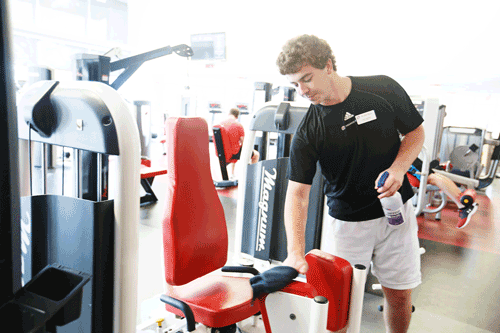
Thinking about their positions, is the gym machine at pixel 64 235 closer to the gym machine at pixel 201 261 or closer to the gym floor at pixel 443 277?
the gym machine at pixel 201 261

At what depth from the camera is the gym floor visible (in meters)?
2.40

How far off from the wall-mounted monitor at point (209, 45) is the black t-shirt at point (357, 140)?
737 centimetres

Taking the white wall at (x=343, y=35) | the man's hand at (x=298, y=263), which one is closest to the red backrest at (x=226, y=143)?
the white wall at (x=343, y=35)

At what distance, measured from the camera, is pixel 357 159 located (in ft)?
4.76

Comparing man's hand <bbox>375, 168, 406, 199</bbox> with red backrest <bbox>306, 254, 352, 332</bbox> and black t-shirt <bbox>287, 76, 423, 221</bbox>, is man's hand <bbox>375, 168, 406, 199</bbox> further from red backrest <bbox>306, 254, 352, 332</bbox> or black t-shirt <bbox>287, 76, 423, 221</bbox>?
red backrest <bbox>306, 254, 352, 332</bbox>

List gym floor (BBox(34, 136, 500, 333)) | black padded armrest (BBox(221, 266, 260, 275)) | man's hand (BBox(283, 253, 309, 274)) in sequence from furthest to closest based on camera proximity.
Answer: gym floor (BBox(34, 136, 500, 333))
black padded armrest (BBox(221, 266, 260, 275))
man's hand (BBox(283, 253, 309, 274))

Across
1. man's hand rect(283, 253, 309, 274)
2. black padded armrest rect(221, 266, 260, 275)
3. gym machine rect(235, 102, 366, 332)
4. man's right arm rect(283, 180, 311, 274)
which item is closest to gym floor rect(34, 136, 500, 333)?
black padded armrest rect(221, 266, 260, 275)

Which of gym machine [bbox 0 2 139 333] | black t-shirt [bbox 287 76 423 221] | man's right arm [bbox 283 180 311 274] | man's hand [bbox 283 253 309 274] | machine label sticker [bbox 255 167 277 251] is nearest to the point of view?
gym machine [bbox 0 2 139 333]

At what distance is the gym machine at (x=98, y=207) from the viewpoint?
89 cm

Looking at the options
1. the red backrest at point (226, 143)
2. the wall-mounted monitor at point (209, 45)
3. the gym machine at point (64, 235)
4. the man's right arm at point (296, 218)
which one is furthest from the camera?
the wall-mounted monitor at point (209, 45)

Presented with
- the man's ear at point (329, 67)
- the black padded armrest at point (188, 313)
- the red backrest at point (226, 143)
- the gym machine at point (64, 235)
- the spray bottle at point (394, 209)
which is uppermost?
the man's ear at point (329, 67)

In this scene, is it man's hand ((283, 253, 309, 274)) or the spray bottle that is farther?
the spray bottle

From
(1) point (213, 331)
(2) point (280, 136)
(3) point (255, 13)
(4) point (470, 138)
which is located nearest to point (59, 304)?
(1) point (213, 331)

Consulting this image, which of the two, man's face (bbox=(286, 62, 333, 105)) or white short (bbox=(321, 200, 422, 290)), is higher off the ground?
man's face (bbox=(286, 62, 333, 105))
